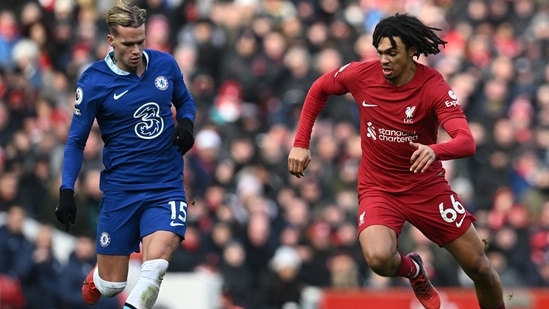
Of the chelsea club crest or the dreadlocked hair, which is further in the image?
the chelsea club crest

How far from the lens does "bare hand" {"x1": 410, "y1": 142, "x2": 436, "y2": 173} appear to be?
11.6 meters

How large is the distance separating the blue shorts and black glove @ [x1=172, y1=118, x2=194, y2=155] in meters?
0.46

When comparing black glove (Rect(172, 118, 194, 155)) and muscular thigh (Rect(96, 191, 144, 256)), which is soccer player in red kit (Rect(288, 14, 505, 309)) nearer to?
black glove (Rect(172, 118, 194, 155))

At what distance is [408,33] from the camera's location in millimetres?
12344

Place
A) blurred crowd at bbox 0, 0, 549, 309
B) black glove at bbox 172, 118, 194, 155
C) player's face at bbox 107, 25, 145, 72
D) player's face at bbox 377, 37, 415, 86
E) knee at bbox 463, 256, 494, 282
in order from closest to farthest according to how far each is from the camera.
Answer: player's face at bbox 377, 37, 415, 86
player's face at bbox 107, 25, 145, 72
black glove at bbox 172, 118, 194, 155
knee at bbox 463, 256, 494, 282
blurred crowd at bbox 0, 0, 549, 309

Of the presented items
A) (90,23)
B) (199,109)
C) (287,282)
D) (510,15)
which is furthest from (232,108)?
(510,15)

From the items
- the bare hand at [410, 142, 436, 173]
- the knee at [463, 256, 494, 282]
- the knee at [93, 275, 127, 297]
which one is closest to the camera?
the bare hand at [410, 142, 436, 173]

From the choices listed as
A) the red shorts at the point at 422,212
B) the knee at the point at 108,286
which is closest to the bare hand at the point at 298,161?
the red shorts at the point at 422,212

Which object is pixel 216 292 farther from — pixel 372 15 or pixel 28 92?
pixel 372 15

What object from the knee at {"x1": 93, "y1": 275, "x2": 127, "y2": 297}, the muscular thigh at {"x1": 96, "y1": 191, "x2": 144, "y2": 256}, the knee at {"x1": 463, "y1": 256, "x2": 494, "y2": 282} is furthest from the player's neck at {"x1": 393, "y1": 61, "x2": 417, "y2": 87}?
the knee at {"x1": 93, "y1": 275, "x2": 127, "y2": 297}

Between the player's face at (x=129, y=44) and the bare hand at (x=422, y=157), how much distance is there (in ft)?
8.32

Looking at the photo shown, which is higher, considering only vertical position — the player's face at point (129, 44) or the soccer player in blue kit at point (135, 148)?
the player's face at point (129, 44)

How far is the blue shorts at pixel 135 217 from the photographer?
41.5 ft

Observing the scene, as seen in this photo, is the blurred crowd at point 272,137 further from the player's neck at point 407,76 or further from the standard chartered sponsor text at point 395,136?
the player's neck at point 407,76
